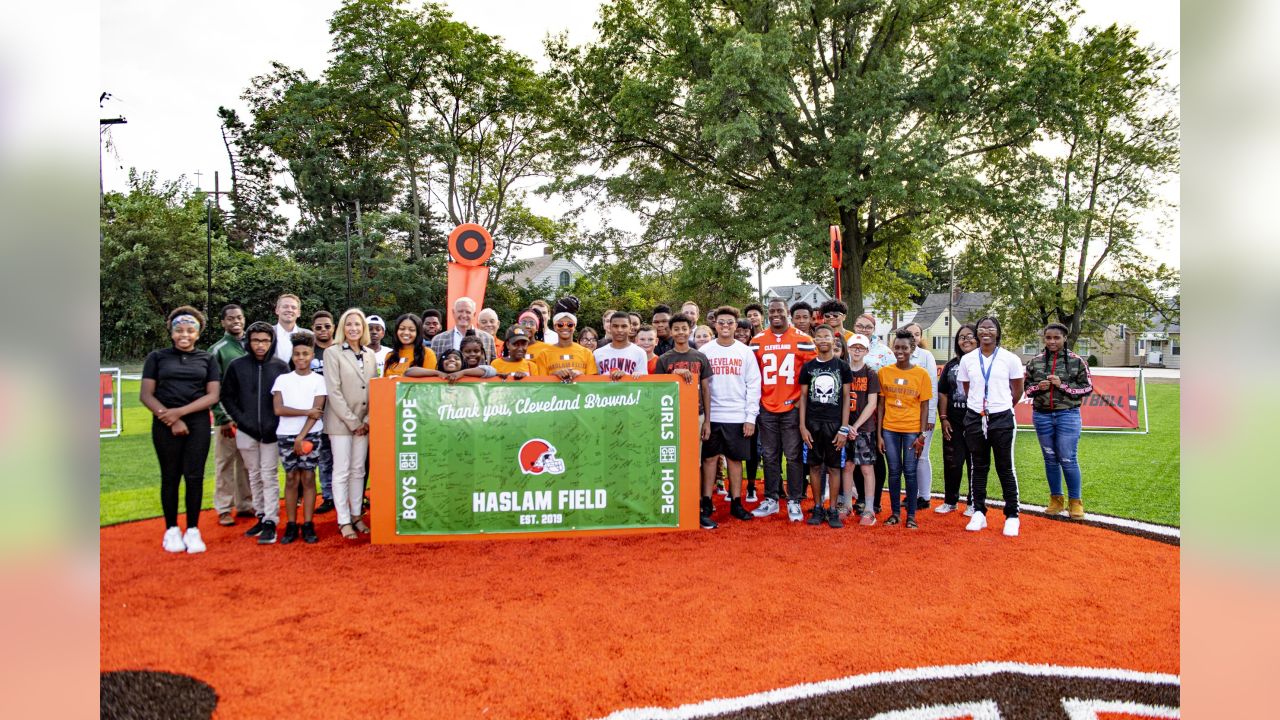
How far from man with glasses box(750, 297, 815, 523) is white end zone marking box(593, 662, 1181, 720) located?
276 cm

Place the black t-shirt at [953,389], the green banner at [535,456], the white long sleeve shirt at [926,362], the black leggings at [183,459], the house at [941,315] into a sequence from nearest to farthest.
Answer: the black leggings at [183,459], the green banner at [535,456], the black t-shirt at [953,389], the white long sleeve shirt at [926,362], the house at [941,315]

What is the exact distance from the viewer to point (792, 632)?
3.62 meters

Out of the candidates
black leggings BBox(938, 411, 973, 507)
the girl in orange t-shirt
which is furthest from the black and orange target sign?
black leggings BBox(938, 411, 973, 507)

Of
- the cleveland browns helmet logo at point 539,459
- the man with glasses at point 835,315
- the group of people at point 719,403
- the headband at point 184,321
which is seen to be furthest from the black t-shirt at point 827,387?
the headband at point 184,321

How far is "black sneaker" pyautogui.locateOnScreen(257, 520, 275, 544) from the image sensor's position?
17.3 feet

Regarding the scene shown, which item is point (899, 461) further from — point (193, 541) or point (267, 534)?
point (193, 541)

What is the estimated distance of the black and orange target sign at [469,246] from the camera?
26.5 feet

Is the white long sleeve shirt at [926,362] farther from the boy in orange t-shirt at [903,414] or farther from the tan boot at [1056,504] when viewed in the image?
the tan boot at [1056,504]

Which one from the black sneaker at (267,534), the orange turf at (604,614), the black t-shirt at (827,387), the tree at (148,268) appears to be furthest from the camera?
the tree at (148,268)

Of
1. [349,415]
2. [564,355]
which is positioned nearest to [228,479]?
[349,415]

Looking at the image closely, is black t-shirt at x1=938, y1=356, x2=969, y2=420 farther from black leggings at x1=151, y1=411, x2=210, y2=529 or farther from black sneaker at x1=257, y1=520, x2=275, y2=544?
black leggings at x1=151, y1=411, x2=210, y2=529

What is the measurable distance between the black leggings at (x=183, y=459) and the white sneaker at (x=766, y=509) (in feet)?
14.5

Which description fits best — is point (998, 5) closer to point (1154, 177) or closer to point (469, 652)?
point (1154, 177)
